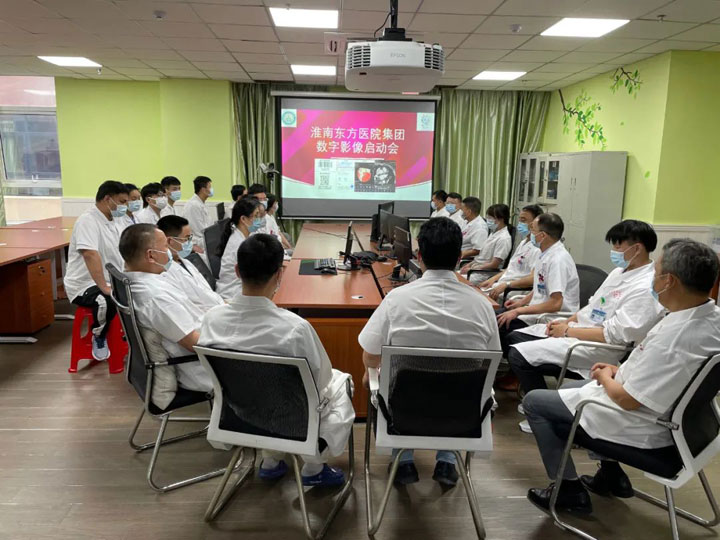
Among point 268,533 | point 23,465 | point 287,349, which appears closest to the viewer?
point 287,349

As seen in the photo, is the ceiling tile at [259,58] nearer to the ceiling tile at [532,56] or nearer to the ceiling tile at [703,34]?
the ceiling tile at [532,56]

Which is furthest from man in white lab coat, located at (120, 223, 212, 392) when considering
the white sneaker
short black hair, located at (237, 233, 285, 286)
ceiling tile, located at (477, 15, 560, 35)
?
ceiling tile, located at (477, 15, 560, 35)

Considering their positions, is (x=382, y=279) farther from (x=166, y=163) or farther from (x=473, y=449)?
(x=166, y=163)

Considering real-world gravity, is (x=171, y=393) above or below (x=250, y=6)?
below

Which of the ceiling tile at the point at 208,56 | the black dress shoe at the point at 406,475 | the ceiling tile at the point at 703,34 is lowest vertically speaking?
the black dress shoe at the point at 406,475

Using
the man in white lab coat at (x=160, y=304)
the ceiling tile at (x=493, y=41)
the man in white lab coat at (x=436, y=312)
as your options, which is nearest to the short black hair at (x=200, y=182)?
the ceiling tile at (x=493, y=41)

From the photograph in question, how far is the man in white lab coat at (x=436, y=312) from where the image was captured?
190cm

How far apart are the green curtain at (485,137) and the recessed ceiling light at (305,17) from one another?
3.85m

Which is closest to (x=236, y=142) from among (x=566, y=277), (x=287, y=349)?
(x=566, y=277)

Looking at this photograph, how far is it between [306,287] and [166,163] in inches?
204

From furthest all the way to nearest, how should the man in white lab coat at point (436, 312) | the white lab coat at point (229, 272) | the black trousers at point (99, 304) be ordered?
the white lab coat at point (229, 272)
the black trousers at point (99, 304)
the man in white lab coat at point (436, 312)

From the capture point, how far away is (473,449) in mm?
1841

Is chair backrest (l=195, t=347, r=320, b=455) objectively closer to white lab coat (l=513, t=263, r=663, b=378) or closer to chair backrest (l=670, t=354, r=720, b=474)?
chair backrest (l=670, t=354, r=720, b=474)

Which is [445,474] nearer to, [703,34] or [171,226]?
[171,226]
